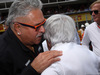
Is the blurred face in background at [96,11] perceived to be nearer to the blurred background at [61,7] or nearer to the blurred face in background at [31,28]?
the blurred face in background at [31,28]

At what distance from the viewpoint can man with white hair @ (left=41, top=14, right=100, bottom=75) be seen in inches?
40.0

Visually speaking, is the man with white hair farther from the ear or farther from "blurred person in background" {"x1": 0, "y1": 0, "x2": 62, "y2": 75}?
the ear

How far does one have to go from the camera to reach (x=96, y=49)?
8.30 ft

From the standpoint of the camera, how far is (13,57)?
1162 millimetres

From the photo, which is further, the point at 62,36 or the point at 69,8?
the point at 69,8

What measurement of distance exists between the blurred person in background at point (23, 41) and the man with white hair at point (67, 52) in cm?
7

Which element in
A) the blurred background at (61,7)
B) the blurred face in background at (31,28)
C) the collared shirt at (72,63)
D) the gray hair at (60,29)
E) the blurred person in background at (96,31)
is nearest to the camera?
the collared shirt at (72,63)

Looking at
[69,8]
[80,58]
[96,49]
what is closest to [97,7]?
[96,49]

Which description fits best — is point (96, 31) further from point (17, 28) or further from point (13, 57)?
point (13, 57)

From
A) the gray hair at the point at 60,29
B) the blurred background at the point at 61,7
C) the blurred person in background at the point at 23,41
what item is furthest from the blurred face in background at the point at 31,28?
the blurred background at the point at 61,7

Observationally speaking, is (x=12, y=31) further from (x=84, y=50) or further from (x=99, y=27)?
(x=99, y=27)

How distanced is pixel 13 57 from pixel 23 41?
0.25m

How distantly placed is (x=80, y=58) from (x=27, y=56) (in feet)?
1.95

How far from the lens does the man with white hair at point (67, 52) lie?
3.33 feet
